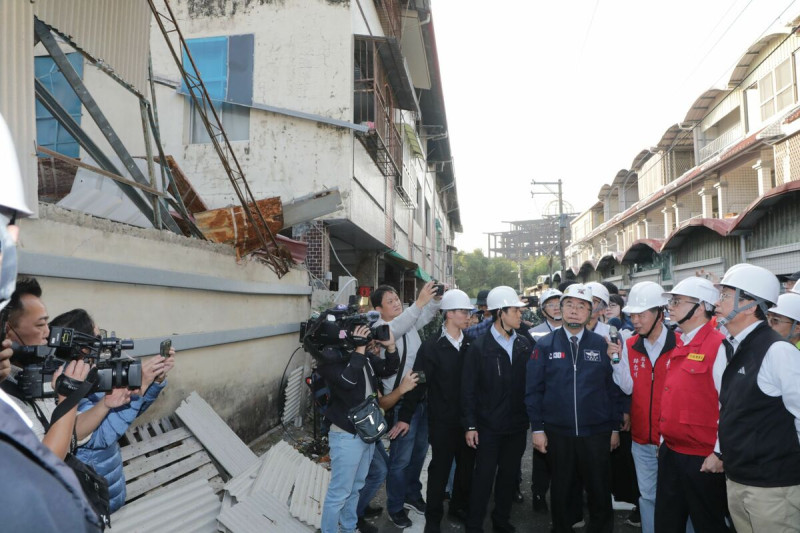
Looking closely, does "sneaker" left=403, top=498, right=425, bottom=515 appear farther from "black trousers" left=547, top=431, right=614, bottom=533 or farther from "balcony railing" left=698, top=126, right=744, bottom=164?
"balcony railing" left=698, top=126, right=744, bottom=164

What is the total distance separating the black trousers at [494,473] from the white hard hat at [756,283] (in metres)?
2.08

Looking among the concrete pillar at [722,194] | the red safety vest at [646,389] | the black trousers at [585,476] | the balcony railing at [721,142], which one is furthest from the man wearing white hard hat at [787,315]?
the balcony railing at [721,142]

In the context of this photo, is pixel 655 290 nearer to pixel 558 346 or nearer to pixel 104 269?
pixel 558 346

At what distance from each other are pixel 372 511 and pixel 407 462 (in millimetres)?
599

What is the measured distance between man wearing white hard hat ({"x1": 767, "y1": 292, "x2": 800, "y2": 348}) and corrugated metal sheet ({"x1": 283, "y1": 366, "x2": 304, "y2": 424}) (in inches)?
224

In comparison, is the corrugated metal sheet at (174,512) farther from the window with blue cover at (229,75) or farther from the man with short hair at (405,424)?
the window with blue cover at (229,75)

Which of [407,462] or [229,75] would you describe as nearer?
[407,462]

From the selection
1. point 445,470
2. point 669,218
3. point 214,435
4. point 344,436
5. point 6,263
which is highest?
point 669,218

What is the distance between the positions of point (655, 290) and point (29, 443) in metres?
4.48

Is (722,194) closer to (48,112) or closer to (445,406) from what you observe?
(445,406)

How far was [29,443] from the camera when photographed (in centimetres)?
78

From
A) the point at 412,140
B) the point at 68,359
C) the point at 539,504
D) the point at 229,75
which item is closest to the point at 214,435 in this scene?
the point at 68,359

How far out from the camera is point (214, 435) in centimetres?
499

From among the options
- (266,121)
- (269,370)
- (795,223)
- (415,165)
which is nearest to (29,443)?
(269,370)
